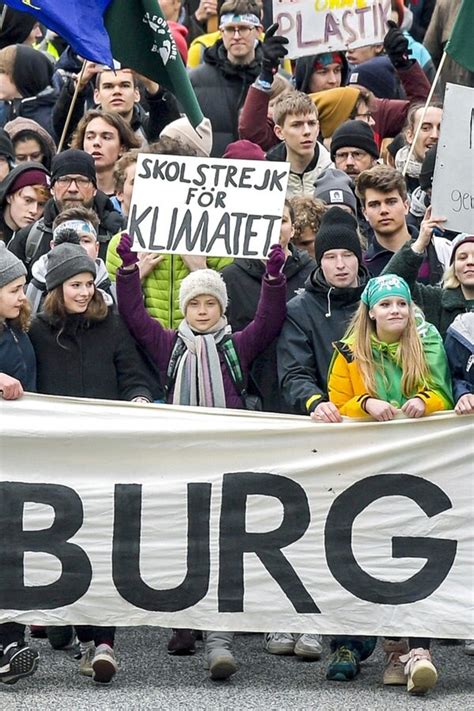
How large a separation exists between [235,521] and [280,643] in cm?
71

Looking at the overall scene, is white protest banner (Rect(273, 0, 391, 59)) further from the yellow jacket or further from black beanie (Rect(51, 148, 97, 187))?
the yellow jacket

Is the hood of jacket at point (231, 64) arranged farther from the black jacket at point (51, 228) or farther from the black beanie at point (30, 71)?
the black jacket at point (51, 228)

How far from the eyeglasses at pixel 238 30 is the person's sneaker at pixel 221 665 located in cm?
510

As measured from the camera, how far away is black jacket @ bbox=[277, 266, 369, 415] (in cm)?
853

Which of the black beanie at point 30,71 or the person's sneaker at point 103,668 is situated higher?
the black beanie at point 30,71

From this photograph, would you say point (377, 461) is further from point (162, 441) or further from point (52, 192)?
point (52, 192)

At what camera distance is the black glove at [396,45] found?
11.6 m

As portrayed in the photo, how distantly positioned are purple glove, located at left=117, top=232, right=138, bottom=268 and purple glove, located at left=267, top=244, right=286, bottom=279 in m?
0.64

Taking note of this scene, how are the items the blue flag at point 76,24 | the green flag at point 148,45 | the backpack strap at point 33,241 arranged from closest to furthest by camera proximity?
the blue flag at point 76,24 → the green flag at point 148,45 → the backpack strap at point 33,241

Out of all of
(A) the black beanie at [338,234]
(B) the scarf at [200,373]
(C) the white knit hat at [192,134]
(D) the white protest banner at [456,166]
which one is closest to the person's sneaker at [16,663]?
(B) the scarf at [200,373]

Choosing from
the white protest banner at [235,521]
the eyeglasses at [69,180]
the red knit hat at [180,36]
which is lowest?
the white protest banner at [235,521]

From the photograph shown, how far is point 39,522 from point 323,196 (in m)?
2.94

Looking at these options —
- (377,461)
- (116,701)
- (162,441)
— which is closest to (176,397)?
(162,441)

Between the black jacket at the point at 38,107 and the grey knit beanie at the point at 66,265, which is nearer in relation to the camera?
the grey knit beanie at the point at 66,265
